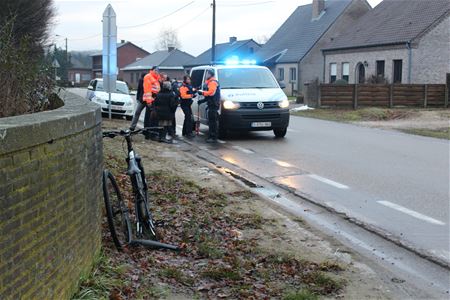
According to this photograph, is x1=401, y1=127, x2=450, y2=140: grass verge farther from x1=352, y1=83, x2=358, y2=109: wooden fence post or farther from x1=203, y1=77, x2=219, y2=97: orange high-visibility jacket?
x1=352, y1=83, x2=358, y2=109: wooden fence post

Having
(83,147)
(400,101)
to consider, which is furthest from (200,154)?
(400,101)

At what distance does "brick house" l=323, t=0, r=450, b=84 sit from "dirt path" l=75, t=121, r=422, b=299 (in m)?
33.0

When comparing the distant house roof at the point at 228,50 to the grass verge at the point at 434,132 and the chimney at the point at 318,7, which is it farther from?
the grass verge at the point at 434,132

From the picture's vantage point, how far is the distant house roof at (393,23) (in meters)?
37.7

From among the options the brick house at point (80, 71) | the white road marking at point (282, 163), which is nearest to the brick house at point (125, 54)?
the brick house at point (80, 71)

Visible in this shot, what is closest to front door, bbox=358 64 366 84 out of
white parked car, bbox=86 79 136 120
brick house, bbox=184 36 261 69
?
brick house, bbox=184 36 261 69

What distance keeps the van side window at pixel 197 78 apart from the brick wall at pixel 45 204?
13.3m

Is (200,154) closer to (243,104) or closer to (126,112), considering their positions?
(243,104)

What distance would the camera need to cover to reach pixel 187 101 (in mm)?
15852

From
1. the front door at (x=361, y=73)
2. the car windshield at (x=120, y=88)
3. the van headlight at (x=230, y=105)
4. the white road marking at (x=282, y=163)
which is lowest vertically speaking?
the white road marking at (x=282, y=163)

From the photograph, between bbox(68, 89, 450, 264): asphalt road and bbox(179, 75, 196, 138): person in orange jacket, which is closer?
bbox(68, 89, 450, 264): asphalt road

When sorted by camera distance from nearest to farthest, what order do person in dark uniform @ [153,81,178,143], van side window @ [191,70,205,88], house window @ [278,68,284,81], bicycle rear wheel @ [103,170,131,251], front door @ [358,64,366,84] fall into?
bicycle rear wheel @ [103,170,131,251]
person in dark uniform @ [153,81,178,143]
van side window @ [191,70,205,88]
front door @ [358,64,366,84]
house window @ [278,68,284,81]

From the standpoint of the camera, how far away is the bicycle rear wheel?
489 centimetres

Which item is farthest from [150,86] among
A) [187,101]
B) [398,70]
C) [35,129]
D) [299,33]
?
[299,33]
